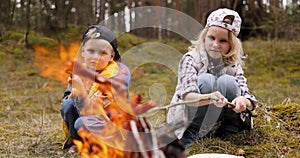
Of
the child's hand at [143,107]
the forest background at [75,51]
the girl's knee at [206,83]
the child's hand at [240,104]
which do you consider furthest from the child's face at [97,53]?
the child's hand at [240,104]

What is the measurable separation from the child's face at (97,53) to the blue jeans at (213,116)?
0.64 metres

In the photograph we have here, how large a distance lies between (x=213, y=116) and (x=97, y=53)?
0.89 meters

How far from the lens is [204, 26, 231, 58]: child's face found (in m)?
2.66

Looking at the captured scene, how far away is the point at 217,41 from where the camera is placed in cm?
268

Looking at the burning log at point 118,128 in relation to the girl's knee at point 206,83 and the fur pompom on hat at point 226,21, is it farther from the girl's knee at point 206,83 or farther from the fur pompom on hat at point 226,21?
the fur pompom on hat at point 226,21

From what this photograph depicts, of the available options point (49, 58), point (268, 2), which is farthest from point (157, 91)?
point (268, 2)

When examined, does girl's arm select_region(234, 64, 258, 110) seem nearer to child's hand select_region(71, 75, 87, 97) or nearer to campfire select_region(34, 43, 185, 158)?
campfire select_region(34, 43, 185, 158)

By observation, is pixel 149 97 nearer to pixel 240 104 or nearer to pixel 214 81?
pixel 214 81

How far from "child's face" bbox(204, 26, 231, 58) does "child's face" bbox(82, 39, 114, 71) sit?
65 centimetres

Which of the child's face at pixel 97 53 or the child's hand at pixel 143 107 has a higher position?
the child's face at pixel 97 53

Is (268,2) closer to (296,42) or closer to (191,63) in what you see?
(296,42)

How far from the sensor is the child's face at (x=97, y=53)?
242 centimetres

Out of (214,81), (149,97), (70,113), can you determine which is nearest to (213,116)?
(214,81)

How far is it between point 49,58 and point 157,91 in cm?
735
